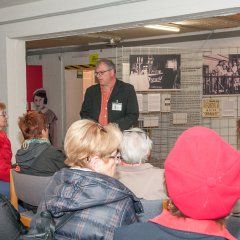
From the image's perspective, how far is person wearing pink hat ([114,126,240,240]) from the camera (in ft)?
4.23

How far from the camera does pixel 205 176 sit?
1.29m

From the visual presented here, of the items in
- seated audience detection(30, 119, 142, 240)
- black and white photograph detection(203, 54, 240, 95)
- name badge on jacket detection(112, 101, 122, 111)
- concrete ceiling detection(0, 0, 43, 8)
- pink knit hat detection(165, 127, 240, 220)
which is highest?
concrete ceiling detection(0, 0, 43, 8)

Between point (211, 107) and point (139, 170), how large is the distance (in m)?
3.03

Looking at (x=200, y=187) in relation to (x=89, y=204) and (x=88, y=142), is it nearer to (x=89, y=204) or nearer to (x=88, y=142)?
(x=89, y=204)

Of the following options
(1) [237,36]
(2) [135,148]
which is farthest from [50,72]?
(2) [135,148]

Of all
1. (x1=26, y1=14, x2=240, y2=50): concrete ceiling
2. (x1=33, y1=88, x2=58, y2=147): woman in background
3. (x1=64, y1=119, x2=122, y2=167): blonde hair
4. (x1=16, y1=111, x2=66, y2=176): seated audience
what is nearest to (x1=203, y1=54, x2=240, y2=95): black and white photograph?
(x1=26, y1=14, x2=240, y2=50): concrete ceiling

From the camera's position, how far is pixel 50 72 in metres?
9.84

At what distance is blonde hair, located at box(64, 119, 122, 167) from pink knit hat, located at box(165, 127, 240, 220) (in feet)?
2.68

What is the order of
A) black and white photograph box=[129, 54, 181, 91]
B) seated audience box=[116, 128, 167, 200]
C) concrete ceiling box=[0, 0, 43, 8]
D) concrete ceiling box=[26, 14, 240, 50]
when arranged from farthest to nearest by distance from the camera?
concrete ceiling box=[26, 14, 240, 50], black and white photograph box=[129, 54, 181, 91], concrete ceiling box=[0, 0, 43, 8], seated audience box=[116, 128, 167, 200]

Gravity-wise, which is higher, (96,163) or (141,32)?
(141,32)

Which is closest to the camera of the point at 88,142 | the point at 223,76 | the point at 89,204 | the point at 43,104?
the point at 89,204

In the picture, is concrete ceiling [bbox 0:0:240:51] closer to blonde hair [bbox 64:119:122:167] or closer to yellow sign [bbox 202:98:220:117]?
yellow sign [bbox 202:98:220:117]

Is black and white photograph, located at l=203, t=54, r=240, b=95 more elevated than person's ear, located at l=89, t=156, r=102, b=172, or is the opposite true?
black and white photograph, located at l=203, t=54, r=240, b=95

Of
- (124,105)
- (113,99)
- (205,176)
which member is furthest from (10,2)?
(205,176)
